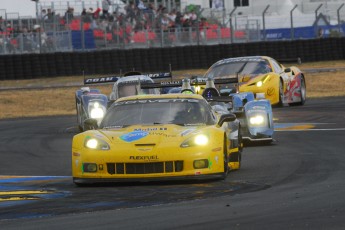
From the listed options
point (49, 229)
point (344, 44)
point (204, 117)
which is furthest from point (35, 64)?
point (49, 229)

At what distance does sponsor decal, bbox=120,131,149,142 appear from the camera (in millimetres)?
11227

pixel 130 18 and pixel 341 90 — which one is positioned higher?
pixel 130 18

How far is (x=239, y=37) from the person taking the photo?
39.5 m

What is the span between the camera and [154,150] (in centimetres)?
1094

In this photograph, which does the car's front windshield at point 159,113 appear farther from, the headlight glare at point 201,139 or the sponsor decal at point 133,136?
the headlight glare at point 201,139

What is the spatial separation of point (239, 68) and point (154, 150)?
14718 millimetres

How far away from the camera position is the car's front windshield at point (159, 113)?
474 inches

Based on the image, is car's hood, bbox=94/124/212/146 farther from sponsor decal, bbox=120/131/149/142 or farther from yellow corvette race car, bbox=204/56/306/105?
yellow corvette race car, bbox=204/56/306/105

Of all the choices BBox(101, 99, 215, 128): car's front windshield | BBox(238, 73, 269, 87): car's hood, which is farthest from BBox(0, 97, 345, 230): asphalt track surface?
BBox(238, 73, 269, 87): car's hood

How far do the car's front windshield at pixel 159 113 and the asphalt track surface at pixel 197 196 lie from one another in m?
0.78

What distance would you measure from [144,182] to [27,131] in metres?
10.2

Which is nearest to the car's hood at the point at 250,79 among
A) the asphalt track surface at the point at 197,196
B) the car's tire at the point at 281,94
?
the car's tire at the point at 281,94

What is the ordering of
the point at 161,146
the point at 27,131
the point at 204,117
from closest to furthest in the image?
the point at 161,146
the point at 204,117
the point at 27,131

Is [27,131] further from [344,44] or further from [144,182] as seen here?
[344,44]
